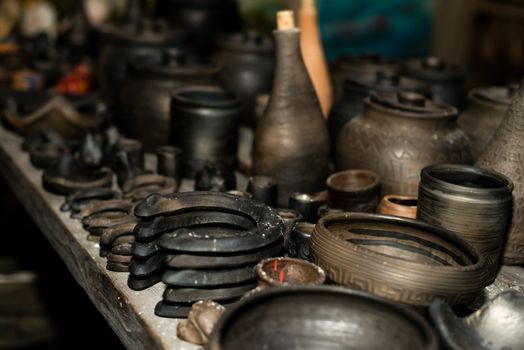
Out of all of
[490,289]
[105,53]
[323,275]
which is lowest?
[490,289]

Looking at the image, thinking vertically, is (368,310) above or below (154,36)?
below

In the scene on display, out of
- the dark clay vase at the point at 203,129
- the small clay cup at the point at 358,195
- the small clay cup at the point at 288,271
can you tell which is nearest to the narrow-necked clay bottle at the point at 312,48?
the dark clay vase at the point at 203,129

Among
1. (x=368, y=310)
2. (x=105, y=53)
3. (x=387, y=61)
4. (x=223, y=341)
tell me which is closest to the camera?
(x=223, y=341)

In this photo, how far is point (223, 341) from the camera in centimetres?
143

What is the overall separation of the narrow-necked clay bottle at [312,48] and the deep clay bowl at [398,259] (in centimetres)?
117

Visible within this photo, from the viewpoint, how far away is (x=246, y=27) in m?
5.27

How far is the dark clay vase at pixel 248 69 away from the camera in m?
3.52

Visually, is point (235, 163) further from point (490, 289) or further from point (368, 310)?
point (368, 310)

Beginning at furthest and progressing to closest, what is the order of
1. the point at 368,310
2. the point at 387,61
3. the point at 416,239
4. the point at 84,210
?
the point at 387,61, the point at 84,210, the point at 416,239, the point at 368,310

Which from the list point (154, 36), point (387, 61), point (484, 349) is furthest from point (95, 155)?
point (484, 349)

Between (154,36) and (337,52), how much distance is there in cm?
352

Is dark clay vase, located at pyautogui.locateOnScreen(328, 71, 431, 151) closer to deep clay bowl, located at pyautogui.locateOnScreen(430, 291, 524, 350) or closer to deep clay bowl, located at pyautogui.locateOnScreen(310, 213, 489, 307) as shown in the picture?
deep clay bowl, located at pyautogui.locateOnScreen(310, 213, 489, 307)

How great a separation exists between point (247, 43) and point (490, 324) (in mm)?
2243

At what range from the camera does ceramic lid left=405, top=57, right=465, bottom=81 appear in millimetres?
3176
